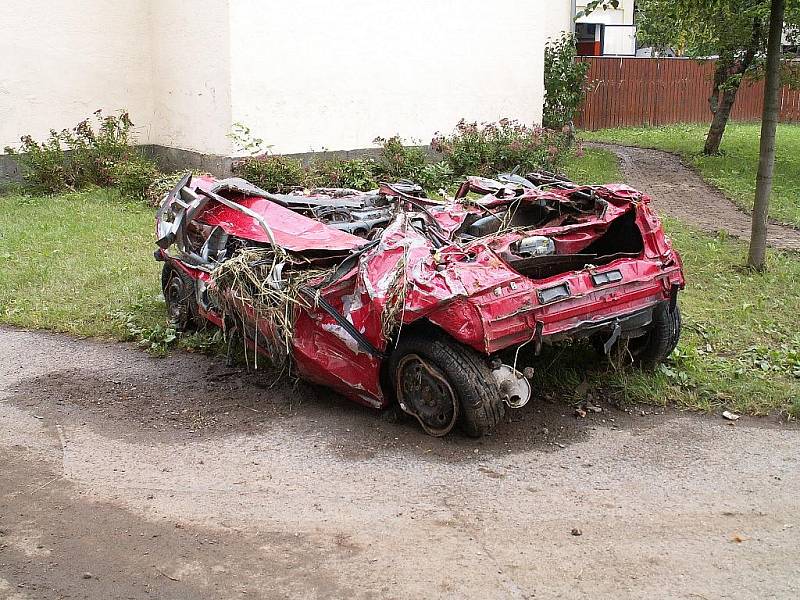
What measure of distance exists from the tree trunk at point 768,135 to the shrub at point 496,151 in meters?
5.74

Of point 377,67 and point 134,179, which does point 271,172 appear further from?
point 377,67

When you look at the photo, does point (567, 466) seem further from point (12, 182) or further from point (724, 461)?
point (12, 182)

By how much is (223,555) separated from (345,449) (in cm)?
132

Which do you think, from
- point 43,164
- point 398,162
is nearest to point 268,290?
point 398,162

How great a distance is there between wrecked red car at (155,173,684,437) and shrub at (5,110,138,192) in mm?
8056

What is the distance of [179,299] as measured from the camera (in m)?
7.57

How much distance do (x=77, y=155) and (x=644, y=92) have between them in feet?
54.5

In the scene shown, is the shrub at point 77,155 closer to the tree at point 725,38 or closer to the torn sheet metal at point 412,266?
the torn sheet metal at point 412,266

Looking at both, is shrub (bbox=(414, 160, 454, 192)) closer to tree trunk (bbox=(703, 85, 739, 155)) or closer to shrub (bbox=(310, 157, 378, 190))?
shrub (bbox=(310, 157, 378, 190))

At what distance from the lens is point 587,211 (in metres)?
6.31

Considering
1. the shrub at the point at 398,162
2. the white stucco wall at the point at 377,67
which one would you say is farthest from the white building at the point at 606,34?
the shrub at the point at 398,162

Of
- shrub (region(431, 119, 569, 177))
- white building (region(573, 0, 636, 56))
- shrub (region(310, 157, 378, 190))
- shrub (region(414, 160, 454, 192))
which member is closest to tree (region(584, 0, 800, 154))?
shrub (region(431, 119, 569, 177))

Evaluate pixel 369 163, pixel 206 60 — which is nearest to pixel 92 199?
pixel 206 60

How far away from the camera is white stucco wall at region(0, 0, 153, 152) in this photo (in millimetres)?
13992
